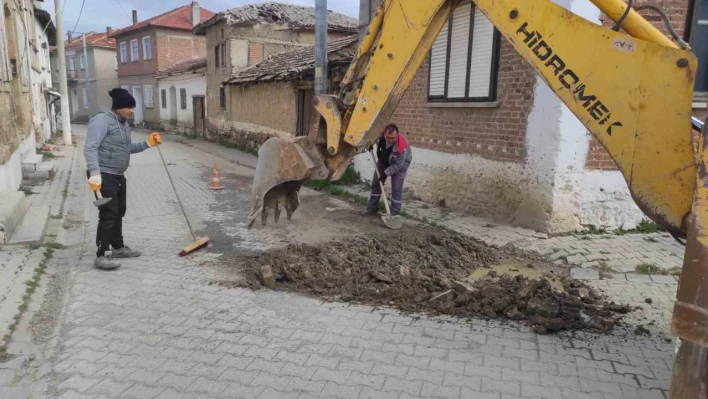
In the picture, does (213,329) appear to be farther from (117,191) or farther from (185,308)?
(117,191)

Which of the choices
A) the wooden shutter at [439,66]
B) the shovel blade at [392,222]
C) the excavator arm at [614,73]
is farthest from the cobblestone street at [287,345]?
the wooden shutter at [439,66]

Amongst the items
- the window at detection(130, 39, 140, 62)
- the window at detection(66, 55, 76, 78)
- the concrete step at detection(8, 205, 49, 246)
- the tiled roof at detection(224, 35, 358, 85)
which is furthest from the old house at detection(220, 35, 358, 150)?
the window at detection(66, 55, 76, 78)

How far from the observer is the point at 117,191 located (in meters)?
5.23

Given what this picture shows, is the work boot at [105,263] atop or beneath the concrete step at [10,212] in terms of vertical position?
beneath

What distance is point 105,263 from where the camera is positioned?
5.05 m

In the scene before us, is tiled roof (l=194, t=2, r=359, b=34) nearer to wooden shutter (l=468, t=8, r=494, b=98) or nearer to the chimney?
the chimney

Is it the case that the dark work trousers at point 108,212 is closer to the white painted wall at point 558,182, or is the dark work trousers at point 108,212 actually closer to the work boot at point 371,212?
the work boot at point 371,212

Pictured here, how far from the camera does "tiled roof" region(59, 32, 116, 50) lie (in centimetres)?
3775

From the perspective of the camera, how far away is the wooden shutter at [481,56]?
7113mm

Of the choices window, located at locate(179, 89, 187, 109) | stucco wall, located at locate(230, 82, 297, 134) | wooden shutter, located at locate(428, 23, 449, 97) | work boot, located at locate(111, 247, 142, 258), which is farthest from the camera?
window, located at locate(179, 89, 187, 109)

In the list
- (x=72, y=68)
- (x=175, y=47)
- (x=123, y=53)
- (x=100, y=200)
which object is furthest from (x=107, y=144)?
(x=72, y=68)

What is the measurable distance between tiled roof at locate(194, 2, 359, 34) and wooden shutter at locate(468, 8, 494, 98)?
13023 millimetres

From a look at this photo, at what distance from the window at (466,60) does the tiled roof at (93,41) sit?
37.2m

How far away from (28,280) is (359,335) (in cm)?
327
